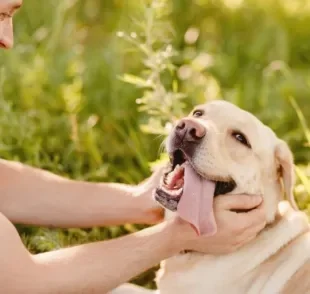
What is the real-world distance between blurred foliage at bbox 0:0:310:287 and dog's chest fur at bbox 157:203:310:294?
0.75m

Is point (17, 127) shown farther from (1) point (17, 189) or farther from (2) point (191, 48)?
(2) point (191, 48)

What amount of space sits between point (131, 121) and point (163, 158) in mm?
1364

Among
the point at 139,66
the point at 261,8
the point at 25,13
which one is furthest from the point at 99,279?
the point at 261,8

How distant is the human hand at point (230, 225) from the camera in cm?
271

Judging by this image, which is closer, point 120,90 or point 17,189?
point 17,189

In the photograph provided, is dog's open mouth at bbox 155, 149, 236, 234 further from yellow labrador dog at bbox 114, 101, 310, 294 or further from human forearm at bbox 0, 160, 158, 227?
human forearm at bbox 0, 160, 158, 227

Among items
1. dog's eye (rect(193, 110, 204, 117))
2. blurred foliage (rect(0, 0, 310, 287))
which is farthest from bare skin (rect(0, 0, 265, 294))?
blurred foliage (rect(0, 0, 310, 287))

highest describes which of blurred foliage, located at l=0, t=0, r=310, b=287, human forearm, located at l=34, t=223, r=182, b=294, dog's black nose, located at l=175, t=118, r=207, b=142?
dog's black nose, located at l=175, t=118, r=207, b=142

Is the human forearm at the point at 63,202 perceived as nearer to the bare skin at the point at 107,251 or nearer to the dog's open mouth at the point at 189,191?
the bare skin at the point at 107,251

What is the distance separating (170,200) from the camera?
271 cm

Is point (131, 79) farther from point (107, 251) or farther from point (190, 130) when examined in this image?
point (107, 251)

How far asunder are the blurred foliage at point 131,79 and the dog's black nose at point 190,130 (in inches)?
34.2

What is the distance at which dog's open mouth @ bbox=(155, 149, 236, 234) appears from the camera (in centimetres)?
267

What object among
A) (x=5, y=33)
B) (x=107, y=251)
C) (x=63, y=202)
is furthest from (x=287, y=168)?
(x=5, y=33)
